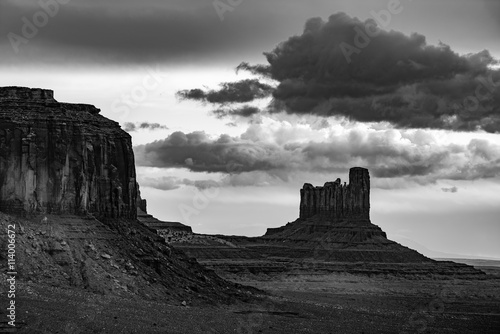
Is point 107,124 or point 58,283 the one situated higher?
point 107,124

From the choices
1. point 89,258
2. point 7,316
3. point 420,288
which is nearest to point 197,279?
point 89,258

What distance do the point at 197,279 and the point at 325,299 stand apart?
40.8 m

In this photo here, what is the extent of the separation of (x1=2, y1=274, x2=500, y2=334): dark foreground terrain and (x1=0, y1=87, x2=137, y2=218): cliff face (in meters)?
11.5

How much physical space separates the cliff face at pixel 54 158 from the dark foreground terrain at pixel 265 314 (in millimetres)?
11540

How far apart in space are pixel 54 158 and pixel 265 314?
78.7 feet

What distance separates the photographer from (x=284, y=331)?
9481cm

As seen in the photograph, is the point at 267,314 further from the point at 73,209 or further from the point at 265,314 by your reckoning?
the point at 73,209

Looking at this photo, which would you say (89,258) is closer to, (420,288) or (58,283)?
(58,283)

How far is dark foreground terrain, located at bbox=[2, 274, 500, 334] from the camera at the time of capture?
81.8 m

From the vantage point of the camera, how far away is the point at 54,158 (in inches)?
3979
